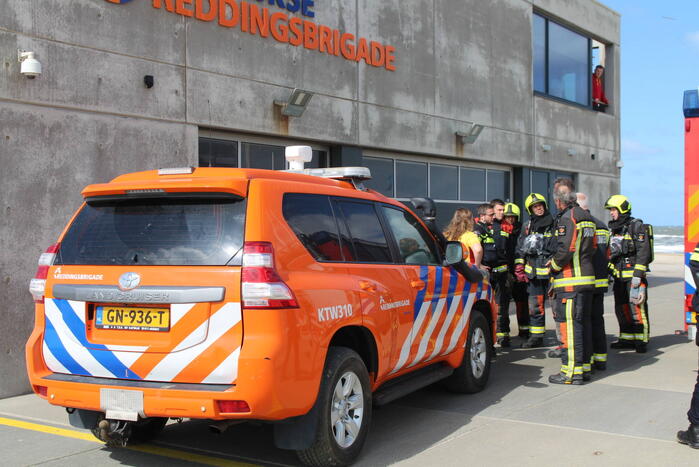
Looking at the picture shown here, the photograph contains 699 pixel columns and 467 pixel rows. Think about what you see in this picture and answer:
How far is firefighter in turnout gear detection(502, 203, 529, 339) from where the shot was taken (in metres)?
10.1

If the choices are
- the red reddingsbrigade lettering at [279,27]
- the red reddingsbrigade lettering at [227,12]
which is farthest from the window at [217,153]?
the red reddingsbrigade lettering at [279,27]

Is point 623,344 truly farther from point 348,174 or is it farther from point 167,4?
point 167,4

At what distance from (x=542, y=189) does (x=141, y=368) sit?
1472 cm

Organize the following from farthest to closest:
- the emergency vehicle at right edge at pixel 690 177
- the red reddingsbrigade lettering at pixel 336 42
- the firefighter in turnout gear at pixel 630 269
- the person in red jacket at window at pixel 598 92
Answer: the person in red jacket at window at pixel 598 92, the red reddingsbrigade lettering at pixel 336 42, the firefighter in turnout gear at pixel 630 269, the emergency vehicle at right edge at pixel 690 177

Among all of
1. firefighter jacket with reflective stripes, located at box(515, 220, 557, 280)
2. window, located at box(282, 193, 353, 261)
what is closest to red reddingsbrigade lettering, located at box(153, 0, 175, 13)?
window, located at box(282, 193, 353, 261)

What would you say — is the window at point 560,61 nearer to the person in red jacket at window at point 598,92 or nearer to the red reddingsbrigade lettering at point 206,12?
the person in red jacket at window at point 598,92

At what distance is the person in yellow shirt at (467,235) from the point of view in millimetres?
8664

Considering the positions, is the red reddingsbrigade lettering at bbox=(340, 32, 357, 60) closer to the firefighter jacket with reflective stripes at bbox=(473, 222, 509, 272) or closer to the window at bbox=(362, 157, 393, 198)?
the window at bbox=(362, 157, 393, 198)

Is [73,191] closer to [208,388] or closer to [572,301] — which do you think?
[208,388]

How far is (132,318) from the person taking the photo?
4523 mm

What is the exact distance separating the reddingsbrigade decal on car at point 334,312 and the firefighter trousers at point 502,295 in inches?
215

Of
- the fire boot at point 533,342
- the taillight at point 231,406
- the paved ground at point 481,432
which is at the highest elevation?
the taillight at point 231,406

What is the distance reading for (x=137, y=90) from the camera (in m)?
8.70

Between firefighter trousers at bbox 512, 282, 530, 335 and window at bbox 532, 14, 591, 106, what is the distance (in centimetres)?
826
